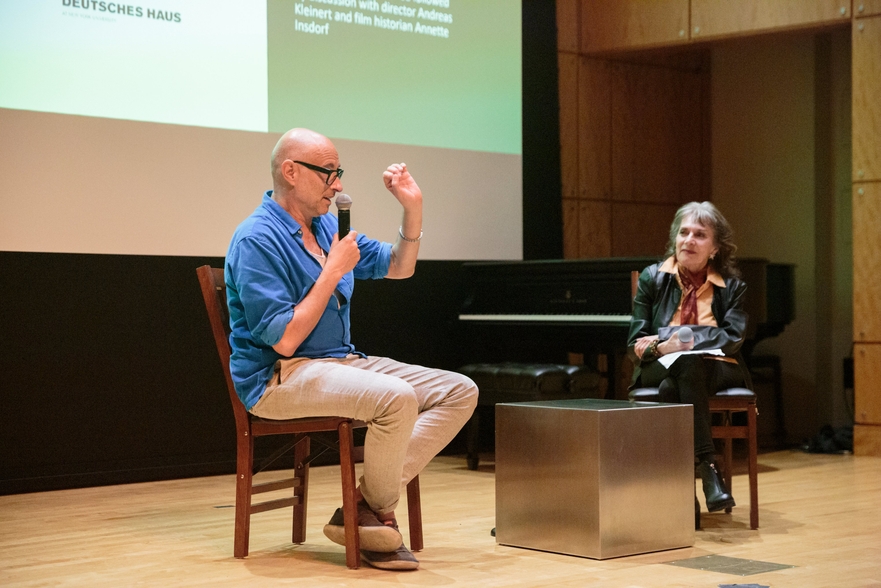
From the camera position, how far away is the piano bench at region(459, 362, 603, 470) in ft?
17.6

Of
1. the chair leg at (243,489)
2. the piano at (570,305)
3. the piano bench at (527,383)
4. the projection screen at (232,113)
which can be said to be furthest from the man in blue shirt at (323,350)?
the piano at (570,305)

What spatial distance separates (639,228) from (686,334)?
10.7 ft

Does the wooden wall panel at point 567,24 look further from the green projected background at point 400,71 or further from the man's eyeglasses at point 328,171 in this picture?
the man's eyeglasses at point 328,171

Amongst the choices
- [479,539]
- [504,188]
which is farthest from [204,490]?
[504,188]

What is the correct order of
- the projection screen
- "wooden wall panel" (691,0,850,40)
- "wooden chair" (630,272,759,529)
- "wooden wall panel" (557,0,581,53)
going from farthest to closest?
"wooden wall panel" (557,0,581,53)
"wooden wall panel" (691,0,850,40)
the projection screen
"wooden chair" (630,272,759,529)

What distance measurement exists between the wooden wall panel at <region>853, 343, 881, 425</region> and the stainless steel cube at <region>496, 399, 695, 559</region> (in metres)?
2.80

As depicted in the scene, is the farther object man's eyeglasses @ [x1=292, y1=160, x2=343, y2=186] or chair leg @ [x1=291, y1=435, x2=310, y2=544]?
chair leg @ [x1=291, y1=435, x2=310, y2=544]

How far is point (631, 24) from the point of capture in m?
6.66

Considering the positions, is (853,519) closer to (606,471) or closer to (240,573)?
(606,471)

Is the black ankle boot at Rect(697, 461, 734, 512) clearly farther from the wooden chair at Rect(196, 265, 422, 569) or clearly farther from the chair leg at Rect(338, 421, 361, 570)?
the chair leg at Rect(338, 421, 361, 570)

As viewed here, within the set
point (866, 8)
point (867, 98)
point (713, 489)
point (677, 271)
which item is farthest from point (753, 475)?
point (866, 8)

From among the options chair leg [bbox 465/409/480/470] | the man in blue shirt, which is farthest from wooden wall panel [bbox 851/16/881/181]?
the man in blue shirt

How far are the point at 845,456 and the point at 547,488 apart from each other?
126 inches

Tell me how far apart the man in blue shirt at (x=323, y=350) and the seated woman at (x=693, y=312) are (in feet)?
3.03
